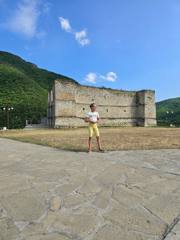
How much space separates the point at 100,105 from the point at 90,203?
36.9 metres

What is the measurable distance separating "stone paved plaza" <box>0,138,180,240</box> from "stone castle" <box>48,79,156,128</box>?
30161 mm

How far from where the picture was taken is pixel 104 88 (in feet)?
131

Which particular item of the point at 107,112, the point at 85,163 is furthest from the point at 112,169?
the point at 107,112

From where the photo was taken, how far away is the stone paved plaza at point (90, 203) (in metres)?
2.13

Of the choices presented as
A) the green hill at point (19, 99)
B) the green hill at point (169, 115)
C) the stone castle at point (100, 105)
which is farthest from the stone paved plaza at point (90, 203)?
the green hill at point (169, 115)

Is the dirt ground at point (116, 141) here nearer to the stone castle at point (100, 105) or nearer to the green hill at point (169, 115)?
the stone castle at point (100, 105)

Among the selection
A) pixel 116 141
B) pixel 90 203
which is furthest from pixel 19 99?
pixel 90 203

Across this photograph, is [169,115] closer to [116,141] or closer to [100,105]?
[100,105]

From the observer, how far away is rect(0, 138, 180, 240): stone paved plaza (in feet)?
7.00

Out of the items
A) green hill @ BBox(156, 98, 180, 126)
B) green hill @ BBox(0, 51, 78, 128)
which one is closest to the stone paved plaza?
green hill @ BBox(0, 51, 78, 128)

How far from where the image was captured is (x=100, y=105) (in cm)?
3950

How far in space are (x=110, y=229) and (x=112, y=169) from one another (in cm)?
232

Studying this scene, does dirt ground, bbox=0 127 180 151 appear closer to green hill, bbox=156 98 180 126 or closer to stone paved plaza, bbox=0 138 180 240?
stone paved plaza, bbox=0 138 180 240

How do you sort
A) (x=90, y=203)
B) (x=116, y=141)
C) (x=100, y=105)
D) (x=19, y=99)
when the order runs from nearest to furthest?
(x=90, y=203) → (x=116, y=141) → (x=100, y=105) → (x=19, y=99)
